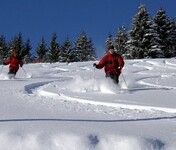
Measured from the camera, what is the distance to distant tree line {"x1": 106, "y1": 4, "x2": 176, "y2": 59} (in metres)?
46.4

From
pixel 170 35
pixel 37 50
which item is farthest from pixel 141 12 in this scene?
pixel 37 50

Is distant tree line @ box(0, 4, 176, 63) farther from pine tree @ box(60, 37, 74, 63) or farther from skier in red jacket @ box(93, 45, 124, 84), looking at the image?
skier in red jacket @ box(93, 45, 124, 84)

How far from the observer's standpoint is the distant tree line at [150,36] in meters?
46.4

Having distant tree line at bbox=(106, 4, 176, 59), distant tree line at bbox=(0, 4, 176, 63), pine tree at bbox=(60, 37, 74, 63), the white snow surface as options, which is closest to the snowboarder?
the white snow surface

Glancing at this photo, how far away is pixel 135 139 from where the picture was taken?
15.3 feet

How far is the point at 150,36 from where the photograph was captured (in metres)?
47.0

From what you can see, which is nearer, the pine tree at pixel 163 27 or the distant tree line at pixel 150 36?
the distant tree line at pixel 150 36

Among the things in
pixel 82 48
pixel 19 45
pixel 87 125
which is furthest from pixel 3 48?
pixel 87 125

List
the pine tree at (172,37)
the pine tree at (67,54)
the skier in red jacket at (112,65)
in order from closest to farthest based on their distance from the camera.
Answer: the skier in red jacket at (112,65)
the pine tree at (172,37)
the pine tree at (67,54)

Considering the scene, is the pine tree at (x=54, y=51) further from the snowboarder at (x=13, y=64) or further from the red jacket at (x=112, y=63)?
the red jacket at (x=112, y=63)

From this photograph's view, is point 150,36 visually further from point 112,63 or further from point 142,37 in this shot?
point 112,63

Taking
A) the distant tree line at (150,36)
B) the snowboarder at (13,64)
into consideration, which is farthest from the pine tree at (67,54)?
the snowboarder at (13,64)

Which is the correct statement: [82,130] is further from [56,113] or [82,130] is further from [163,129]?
[56,113]

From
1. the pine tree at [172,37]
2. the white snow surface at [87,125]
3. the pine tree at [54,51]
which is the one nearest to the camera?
the white snow surface at [87,125]
